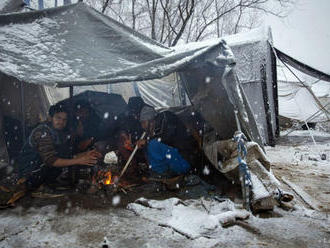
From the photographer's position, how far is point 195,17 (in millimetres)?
19172

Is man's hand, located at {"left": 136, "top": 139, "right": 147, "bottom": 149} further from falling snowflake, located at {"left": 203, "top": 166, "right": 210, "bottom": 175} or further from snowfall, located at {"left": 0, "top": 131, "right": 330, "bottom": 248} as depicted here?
falling snowflake, located at {"left": 203, "top": 166, "right": 210, "bottom": 175}

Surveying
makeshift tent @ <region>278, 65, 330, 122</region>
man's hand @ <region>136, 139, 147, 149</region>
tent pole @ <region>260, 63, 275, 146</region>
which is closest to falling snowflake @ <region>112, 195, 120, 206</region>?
man's hand @ <region>136, 139, 147, 149</region>

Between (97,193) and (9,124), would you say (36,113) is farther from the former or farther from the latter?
(97,193)

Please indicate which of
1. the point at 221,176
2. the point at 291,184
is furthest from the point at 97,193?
the point at 291,184

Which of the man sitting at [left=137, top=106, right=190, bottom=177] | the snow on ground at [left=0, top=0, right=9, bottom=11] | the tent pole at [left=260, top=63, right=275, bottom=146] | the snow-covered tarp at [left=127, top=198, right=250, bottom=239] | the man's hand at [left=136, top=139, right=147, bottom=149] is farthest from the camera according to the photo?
the tent pole at [left=260, top=63, right=275, bottom=146]

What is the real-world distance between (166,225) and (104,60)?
2714 mm

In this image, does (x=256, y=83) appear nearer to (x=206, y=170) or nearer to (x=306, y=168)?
(x=306, y=168)

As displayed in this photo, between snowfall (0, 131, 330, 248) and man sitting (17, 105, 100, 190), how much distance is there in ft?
2.04

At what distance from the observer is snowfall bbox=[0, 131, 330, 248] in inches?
101

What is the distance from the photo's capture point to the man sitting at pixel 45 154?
12.4 feet

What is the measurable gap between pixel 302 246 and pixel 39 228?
2.75m

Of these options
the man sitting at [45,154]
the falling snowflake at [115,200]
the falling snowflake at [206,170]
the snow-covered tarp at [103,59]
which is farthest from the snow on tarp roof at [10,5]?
the falling snowflake at [206,170]

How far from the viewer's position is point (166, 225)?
114 inches

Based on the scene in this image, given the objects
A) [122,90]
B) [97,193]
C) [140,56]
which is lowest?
[97,193]
